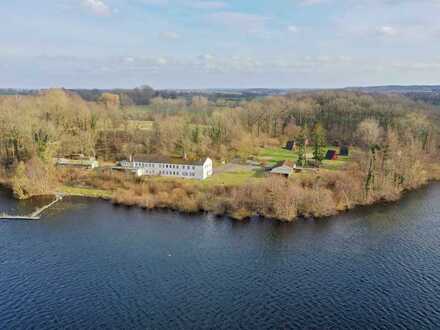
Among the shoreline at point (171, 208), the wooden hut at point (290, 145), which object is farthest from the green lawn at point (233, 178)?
the wooden hut at point (290, 145)

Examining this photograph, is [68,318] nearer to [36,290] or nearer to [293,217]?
[36,290]

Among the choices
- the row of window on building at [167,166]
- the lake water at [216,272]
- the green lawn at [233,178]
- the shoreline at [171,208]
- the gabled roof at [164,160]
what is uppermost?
the gabled roof at [164,160]

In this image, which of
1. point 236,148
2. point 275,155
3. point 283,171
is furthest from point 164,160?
Answer: point 275,155

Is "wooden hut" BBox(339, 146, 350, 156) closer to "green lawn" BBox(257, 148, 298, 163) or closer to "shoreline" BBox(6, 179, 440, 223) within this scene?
"green lawn" BBox(257, 148, 298, 163)

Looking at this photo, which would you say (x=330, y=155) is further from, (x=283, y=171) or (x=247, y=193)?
(x=247, y=193)

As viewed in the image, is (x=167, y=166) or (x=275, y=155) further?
(x=275, y=155)

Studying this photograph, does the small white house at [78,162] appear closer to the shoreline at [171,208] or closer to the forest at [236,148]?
the forest at [236,148]

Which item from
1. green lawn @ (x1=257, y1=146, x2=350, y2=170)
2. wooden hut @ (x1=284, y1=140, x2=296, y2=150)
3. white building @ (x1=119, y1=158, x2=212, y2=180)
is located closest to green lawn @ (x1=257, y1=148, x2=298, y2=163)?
green lawn @ (x1=257, y1=146, x2=350, y2=170)
